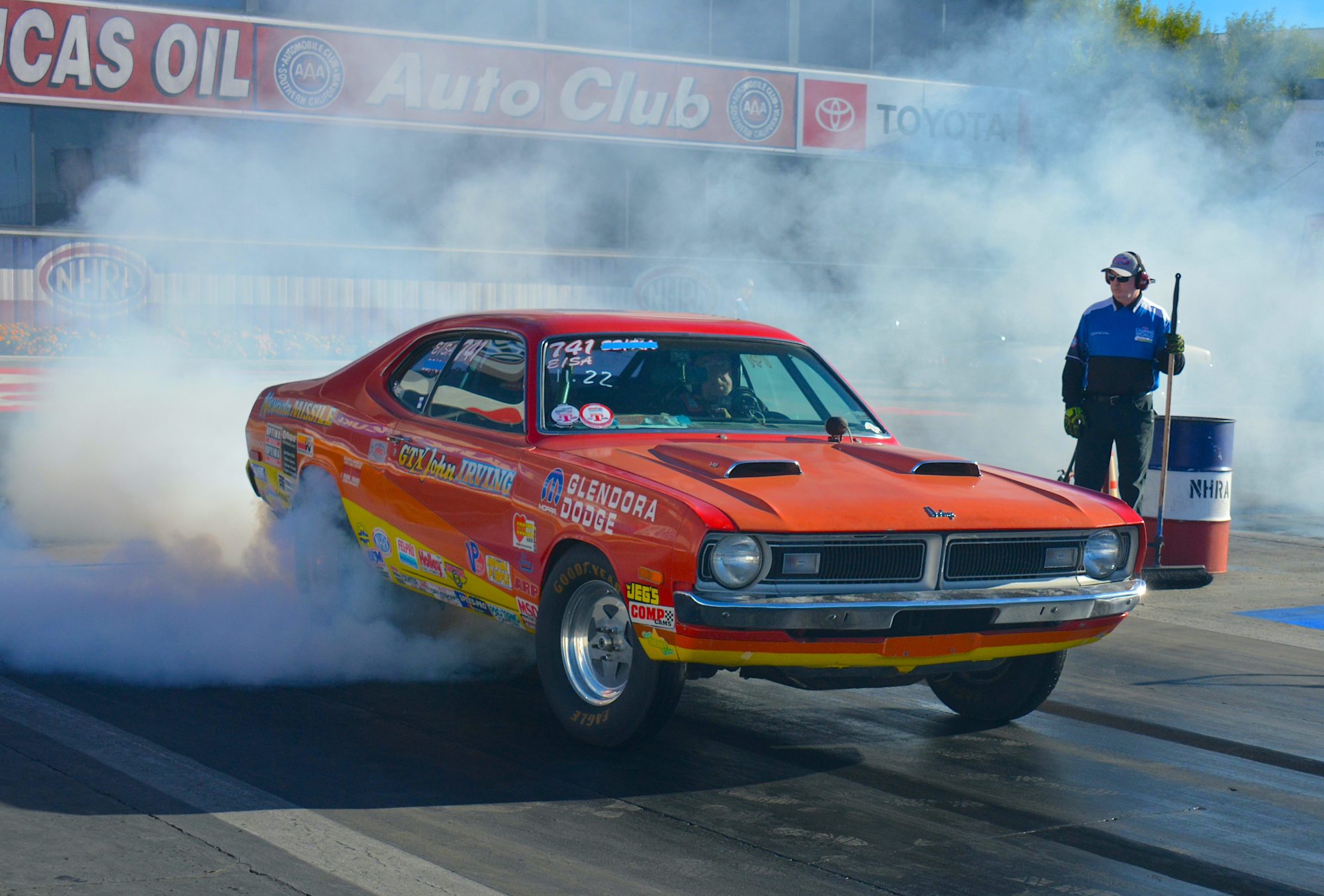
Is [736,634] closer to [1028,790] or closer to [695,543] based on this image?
[695,543]

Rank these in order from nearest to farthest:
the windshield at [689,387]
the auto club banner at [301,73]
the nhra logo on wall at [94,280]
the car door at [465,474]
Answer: the car door at [465,474], the windshield at [689,387], the auto club banner at [301,73], the nhra logo on wall at [94,280]

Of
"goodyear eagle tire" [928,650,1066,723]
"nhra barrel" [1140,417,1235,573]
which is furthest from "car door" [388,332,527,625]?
"nhra barrel" [1140,417,1235,573]

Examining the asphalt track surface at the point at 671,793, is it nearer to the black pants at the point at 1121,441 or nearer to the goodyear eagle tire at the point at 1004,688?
the goodyear eagle tire at the point at 1004,688

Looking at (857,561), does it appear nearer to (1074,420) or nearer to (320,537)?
(320,537)

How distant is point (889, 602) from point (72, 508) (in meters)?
6.14

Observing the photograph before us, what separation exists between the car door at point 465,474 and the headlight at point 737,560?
90cm

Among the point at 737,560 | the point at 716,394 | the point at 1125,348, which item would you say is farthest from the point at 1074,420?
the point at 737,560

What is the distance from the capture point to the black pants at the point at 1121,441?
752 centimetres

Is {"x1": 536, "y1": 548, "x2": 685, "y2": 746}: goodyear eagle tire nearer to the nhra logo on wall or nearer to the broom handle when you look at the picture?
the broom handle

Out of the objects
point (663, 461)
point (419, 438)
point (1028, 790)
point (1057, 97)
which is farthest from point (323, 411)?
point (1057, 97)

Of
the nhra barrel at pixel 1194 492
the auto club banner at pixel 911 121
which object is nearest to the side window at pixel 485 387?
the nhra barrel at pixel 1194 492

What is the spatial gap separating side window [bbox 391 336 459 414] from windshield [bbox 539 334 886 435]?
25.7 inches

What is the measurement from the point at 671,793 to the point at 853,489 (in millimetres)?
1022

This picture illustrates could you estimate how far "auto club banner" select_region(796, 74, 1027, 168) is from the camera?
15125mm
